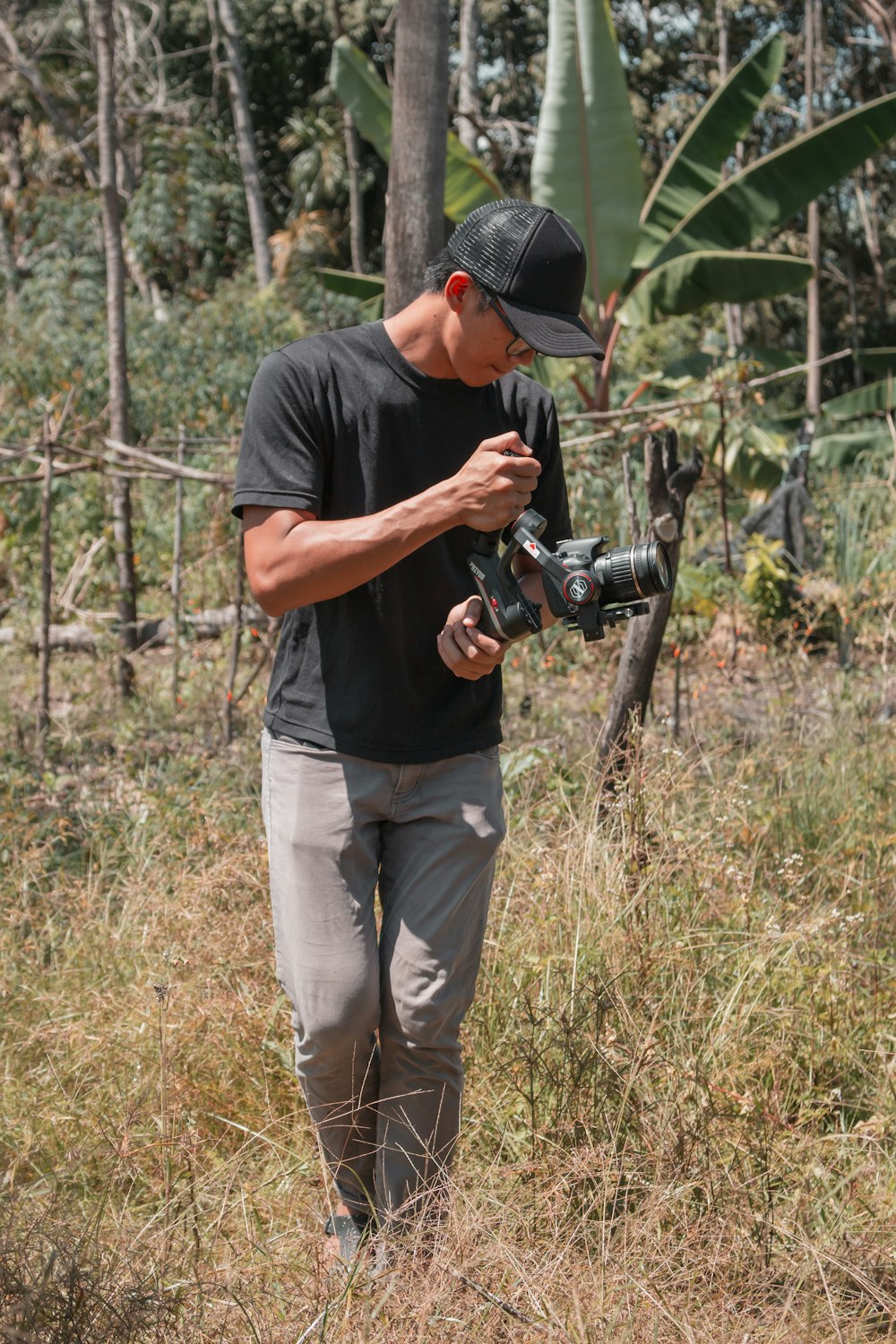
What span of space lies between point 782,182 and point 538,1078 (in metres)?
8.18

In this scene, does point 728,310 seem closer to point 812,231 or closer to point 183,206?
point 812,231

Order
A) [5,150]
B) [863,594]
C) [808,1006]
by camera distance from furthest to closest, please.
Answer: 1. [5,150]
2. [863,594]
3. [808,1006]

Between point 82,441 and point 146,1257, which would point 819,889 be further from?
point 82,441

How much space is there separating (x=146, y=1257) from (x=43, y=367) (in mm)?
10786

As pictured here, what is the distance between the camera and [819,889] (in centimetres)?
379

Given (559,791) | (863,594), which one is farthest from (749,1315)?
(863,594)

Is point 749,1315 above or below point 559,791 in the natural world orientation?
below

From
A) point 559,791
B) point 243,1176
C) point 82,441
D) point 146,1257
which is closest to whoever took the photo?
point 146,1257

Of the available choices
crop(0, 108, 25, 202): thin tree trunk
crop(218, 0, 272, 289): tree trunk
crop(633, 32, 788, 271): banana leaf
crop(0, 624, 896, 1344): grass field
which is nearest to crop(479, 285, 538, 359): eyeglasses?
crop(0, 624, 896, 1344): grass field

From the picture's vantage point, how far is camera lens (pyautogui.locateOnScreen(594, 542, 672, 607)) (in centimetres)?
240

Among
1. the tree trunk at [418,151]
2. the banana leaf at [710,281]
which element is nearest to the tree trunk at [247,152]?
the banana leaf at [710,281]

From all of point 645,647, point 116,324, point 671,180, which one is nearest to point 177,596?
point 116,324

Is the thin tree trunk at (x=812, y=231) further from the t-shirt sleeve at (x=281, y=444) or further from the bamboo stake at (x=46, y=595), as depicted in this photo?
the t-shirt sleeve at (x=281, y=444)

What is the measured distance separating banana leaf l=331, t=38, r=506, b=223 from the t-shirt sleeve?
728cm
